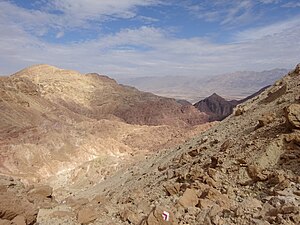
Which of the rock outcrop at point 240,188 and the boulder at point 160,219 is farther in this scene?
the boulder at point 160,219

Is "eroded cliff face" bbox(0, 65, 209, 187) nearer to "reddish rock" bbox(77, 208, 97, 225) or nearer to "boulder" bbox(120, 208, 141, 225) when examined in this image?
"reddish rock" bbox(77, 208, 97, 225)

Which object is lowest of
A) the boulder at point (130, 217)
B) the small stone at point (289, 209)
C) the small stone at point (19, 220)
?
the boulder at point (130, 217)

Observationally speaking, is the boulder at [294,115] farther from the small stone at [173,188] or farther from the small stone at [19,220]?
the small stone at [19,220]

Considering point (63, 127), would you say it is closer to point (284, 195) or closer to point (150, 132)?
point (150, 132)

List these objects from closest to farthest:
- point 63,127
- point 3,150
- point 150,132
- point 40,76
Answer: point 3,150 < point 63,127 < point 150,132 < point 40,76

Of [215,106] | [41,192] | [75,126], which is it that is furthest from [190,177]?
[215,106]

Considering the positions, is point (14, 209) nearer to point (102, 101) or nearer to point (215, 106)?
point (102, 101)

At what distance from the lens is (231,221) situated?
5.26 meters

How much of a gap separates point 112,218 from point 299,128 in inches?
169

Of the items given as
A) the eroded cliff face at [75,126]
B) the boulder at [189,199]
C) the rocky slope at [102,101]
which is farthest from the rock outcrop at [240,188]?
the rocky slope at [102,101]

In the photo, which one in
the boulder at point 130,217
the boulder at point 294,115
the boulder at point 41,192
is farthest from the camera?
the boulder at point 41,192

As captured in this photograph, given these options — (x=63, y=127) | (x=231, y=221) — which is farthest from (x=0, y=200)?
(x=63, y=127)

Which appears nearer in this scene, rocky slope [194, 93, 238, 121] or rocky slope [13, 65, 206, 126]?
rocky slope [13, 65, 206, 126]

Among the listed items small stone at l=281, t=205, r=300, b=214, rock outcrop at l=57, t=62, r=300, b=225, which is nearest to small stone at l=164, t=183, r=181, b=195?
rock outcrop at l=57, t=62, r=300, b=225
